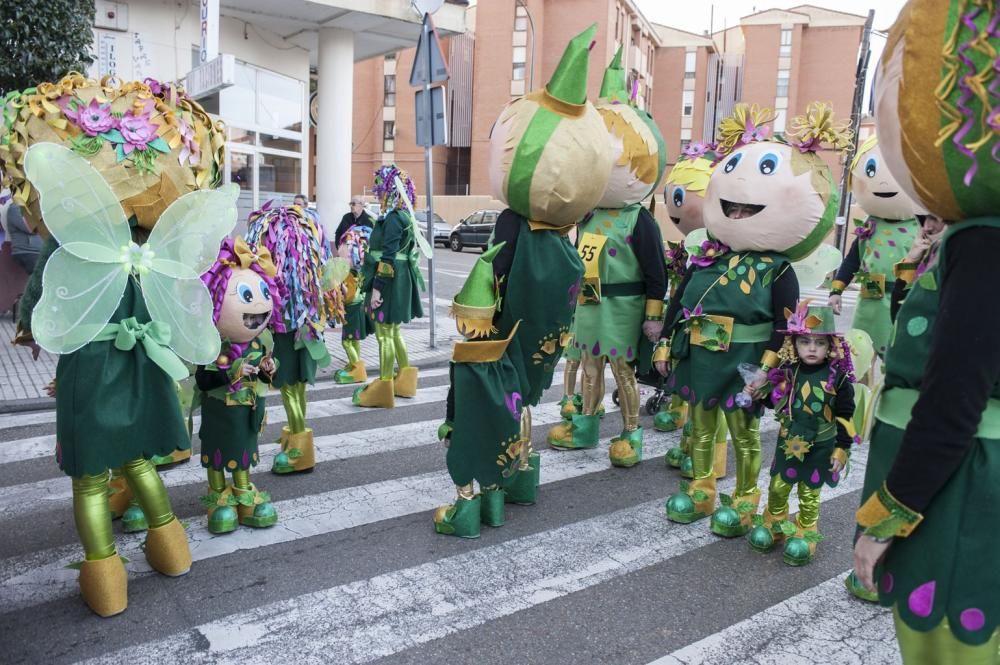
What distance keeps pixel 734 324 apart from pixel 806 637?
1570 mm

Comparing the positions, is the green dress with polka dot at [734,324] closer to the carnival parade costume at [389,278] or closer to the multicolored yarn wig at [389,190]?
the carnival parade costume at [389,278]

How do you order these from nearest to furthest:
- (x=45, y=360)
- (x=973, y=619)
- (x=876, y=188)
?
1. (x=973, y=619)
2. (x=876, y=188)
3. (x=45, y=360)

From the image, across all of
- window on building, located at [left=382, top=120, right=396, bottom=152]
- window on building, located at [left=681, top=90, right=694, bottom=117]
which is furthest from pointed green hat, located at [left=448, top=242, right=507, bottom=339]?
window on building, located at [left=681, top=90, right=694, bottom=117]

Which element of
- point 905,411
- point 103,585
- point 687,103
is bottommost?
point 103,585

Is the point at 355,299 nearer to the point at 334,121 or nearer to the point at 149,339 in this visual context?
the point at 149,339

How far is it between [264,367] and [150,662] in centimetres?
159

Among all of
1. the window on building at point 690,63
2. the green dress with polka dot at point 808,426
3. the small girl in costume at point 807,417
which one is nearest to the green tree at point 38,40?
the small girl in costume at point 807,417

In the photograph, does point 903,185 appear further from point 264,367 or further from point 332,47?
point 332,47

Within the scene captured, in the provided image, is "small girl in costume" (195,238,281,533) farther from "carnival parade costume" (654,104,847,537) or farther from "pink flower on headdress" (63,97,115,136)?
"carnival parade costume" (654,104,847,537)

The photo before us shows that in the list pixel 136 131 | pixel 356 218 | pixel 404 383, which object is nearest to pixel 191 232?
pixel 136 131

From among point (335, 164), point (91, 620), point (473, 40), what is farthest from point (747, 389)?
point (473, 40)

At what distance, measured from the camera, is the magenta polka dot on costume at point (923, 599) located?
1937 mm

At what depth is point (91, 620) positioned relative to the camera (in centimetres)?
328

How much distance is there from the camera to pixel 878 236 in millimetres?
6000
